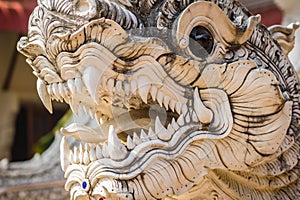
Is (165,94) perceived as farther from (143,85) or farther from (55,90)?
(55,90)

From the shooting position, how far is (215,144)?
57.8 inches

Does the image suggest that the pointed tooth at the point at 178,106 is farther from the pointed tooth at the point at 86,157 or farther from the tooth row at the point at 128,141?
the pointed tooth at the point at 86,157

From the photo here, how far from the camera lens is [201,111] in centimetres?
145

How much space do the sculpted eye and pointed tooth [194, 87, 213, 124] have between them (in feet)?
0.23

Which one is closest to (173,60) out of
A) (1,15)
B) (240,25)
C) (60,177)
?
(240,25)

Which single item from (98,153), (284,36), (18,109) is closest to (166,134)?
(98,153)

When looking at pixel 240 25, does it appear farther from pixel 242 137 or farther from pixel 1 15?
pixel 1 15

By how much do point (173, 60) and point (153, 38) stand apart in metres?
0.05

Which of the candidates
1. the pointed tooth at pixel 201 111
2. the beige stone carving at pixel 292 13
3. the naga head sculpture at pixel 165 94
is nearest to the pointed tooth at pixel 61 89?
the naga head sculpture at pixel 165 94

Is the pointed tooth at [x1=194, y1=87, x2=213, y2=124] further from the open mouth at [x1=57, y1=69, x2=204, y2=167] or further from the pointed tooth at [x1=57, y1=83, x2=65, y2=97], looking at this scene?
the pointed tooth at [x1=57, y1=83, x2=65, y2=97]

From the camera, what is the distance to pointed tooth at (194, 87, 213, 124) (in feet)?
4.76

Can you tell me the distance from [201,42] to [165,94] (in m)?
0.12

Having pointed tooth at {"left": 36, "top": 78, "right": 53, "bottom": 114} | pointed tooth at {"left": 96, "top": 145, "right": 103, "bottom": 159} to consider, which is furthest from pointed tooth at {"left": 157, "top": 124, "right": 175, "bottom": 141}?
pointed tooth at {"left": 36, "top": 78, "right": 53, "bottom": 114}

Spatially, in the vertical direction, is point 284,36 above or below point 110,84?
above
